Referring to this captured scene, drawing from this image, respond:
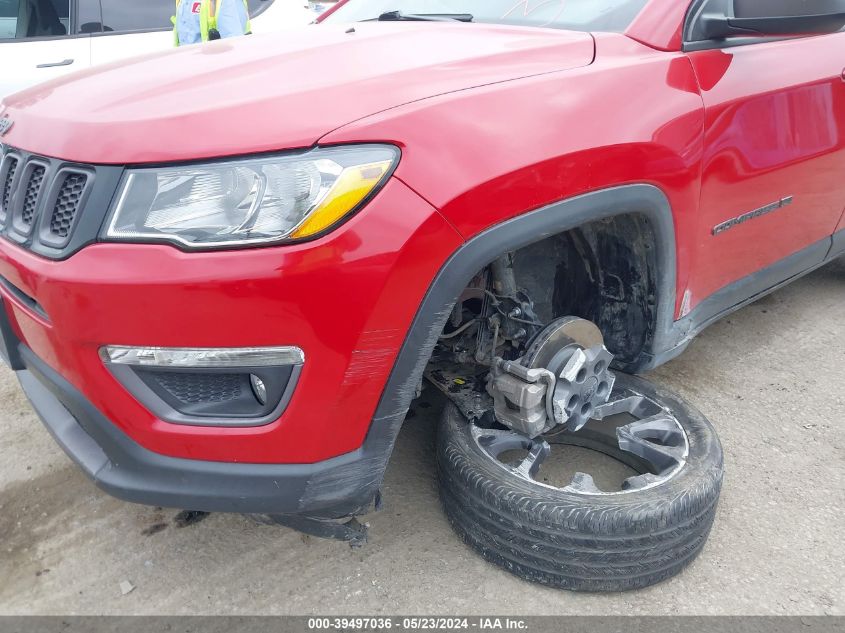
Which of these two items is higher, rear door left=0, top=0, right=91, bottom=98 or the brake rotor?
rear door left=0, top=0, right=91, bottom=98

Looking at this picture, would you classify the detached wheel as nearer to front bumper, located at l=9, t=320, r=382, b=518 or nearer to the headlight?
front bumper, located at l=9, t=320, r=382, b=518

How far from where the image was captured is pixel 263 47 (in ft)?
6.72

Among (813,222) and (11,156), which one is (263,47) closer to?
(11,156)

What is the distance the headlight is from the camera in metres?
1.37

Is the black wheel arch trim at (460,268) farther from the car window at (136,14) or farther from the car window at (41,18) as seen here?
the car window at (41,18)

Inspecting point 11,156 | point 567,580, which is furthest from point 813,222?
point 11,156

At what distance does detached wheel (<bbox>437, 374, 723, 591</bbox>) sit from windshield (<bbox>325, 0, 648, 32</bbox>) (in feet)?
4.20

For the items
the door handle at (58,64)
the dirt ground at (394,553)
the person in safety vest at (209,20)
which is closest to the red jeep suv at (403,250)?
the dirt ground at (394,553)

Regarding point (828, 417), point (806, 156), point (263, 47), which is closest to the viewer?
point (263, 47)

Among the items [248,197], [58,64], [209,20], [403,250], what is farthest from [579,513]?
[58,64]

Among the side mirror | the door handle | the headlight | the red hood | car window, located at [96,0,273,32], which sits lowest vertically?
the headlight

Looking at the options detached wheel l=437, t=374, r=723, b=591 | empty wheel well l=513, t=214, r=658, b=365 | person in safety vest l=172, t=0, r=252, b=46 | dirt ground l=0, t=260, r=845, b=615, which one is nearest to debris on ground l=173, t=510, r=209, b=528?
dirt ground l=0, t=260, r=845, b=615

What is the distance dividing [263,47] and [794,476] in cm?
223

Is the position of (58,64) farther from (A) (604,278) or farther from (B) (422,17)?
(A) (604,278)
